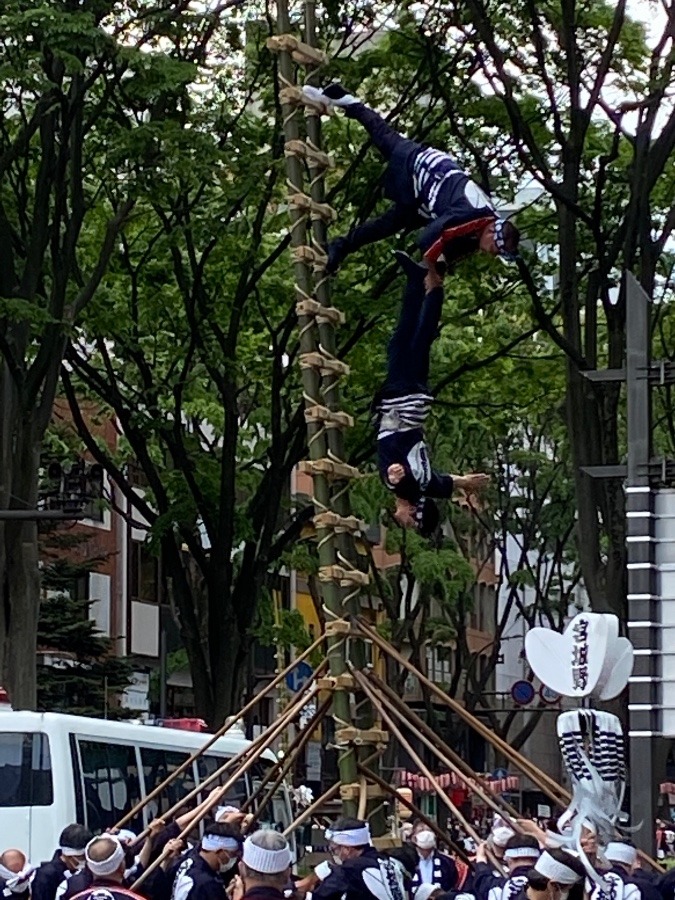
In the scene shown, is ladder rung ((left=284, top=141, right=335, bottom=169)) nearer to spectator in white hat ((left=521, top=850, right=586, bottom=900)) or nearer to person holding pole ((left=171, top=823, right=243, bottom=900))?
person holding pole ((left=171, top=823, right=243, bottom=900))

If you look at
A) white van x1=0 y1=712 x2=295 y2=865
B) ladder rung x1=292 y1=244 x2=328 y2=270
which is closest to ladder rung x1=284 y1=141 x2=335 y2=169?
ladder rung x1=292 y1=244 x2=328 y2=270

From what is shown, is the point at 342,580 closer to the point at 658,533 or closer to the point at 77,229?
the point at 658,533

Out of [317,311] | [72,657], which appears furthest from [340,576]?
[72,657]

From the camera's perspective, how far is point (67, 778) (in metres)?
17.8

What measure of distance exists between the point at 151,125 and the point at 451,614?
823 inches

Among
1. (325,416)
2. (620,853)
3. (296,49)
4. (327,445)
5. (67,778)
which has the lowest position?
(67,778)

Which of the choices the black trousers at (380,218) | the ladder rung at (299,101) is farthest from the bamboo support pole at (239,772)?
the ladder rung at (299,101)

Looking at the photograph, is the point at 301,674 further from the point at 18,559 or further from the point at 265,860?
the point at 265,860

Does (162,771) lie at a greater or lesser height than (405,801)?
lesser

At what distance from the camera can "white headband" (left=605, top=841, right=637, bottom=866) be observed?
8672 mm

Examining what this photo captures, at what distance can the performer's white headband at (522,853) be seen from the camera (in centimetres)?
880

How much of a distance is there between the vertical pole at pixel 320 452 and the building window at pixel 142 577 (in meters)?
33.7

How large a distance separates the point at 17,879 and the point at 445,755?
11.9 ft

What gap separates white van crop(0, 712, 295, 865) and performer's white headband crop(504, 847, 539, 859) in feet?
27.1
